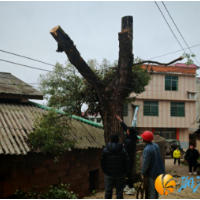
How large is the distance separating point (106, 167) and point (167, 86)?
2754 cm

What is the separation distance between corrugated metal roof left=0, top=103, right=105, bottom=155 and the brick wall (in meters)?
0.39

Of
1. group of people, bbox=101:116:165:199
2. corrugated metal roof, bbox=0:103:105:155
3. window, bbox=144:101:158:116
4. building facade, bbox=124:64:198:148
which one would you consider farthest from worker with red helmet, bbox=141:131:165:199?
window, bbox=144:101:158:116

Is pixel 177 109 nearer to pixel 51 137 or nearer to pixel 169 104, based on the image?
pixel 169 104

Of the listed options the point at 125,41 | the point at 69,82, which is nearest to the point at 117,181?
the point at 125,41

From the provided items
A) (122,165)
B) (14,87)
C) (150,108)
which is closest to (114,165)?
(122,165)

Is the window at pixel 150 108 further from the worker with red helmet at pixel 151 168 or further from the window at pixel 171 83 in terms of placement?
the worker with red helmet at pixel 151 168

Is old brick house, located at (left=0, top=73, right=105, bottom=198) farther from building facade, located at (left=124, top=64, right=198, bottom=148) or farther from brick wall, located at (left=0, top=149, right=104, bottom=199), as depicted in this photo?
building facade, located at (left=124, top=64, right=198, bottom=148)

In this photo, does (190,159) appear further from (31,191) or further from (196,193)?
(31,191)

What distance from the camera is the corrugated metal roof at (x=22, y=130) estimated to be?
711 centimetres

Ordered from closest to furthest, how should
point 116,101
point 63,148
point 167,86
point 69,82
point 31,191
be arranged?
point 31,191 < point 63,148 < point 116,101 < point 69,82 < point 167,86

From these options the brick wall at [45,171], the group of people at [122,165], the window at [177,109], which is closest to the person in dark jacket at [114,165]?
the group of people at [122,165]

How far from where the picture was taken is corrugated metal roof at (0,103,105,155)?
711 centimetres

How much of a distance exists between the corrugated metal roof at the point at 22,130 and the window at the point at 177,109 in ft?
74.4

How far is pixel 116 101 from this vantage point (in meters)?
8.80
